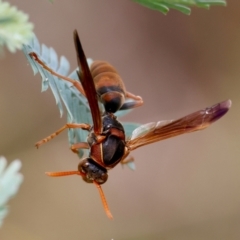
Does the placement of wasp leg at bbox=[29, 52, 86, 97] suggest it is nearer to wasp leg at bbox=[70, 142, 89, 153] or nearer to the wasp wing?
the wasp wing

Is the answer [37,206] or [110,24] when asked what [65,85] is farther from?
[110,24]

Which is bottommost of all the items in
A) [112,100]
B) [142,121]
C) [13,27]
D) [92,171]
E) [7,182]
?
[142,121]

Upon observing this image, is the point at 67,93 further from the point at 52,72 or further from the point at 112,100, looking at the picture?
the point at 112,100

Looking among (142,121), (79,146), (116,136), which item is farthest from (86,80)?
(142,121)

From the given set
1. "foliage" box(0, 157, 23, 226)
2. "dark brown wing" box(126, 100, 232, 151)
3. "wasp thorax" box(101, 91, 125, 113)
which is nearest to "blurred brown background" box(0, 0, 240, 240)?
"wasp thorax" box(101, 91, 125, 113)

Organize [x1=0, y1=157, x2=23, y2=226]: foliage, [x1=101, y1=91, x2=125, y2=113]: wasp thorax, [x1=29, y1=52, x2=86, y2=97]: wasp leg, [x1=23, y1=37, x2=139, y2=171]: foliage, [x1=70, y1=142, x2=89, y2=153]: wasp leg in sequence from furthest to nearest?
[x1=101, y1=91, x2=125, y2=113]: wasp thorax → [x1=70, y1=142, x2=89, y2=153]: wasp leg → [x1=23, y1=37, x2=139, y2=171]: foliage → [x1=29, y1=52, x2=86, y2=97]: wasp leg → [x1=0, y1=157, x2=23, y2=226]: foliage

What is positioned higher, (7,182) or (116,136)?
(7,182)

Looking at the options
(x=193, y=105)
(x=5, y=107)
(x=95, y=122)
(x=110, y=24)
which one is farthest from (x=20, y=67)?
(x=95, y=122)
